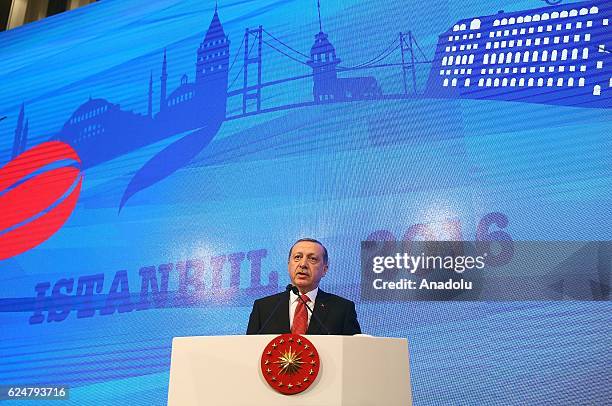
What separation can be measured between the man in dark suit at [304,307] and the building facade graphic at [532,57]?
1481mm


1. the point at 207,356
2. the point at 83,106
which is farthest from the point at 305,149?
the point at 207,356

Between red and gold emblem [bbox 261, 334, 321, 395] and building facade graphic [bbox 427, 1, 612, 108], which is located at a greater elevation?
building facade graphic [bbox 427, 1, 612, 108]

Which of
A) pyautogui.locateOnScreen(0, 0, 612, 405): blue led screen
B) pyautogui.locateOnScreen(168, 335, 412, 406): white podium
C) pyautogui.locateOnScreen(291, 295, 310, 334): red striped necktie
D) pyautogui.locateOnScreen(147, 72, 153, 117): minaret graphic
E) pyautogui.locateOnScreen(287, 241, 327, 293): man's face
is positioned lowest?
pyautogui.locateOnScreen(168, 335, 412, 406): white podium

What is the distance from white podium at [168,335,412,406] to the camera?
70.9 inches

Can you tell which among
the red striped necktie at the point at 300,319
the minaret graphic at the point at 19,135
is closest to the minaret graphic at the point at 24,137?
the minaret graphic at the point at 19,135

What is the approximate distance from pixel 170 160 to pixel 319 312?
6.52ft

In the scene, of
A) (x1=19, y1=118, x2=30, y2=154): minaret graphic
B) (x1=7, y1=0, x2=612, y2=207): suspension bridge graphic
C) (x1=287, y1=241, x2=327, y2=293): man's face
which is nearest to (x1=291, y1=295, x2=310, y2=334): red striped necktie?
(x1=287, y1=241, x2=327, y2=293): man's face

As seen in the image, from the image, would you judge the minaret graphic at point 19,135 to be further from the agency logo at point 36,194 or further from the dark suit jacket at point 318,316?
the dark suit jacket at point 318,316

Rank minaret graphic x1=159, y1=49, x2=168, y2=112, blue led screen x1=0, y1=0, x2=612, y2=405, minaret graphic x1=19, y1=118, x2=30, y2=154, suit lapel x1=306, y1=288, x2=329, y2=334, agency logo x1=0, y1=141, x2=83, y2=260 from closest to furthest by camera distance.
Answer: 1. suit lapel x1=306, y1=288, x2=329, y2=334
2. blue led screen x1=0, y1=0, x2=612, y2=405
3. minaret graphic x1=159, y1=49, x2=168, y2=112
4. agency logo x1=0, y1=141, x2=83, y2=260
5. minaret graphic x1=19, y1=118, x2=30, y2=154

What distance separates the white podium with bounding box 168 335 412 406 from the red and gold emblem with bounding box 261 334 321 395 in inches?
0.6

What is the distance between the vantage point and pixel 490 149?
360 centimetres

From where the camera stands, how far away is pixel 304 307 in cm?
266

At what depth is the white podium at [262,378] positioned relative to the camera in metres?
1.80

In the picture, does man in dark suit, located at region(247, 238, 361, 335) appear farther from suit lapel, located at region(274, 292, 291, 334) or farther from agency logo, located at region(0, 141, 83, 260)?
agency logo, located at region(0, 141, 83, 260)
